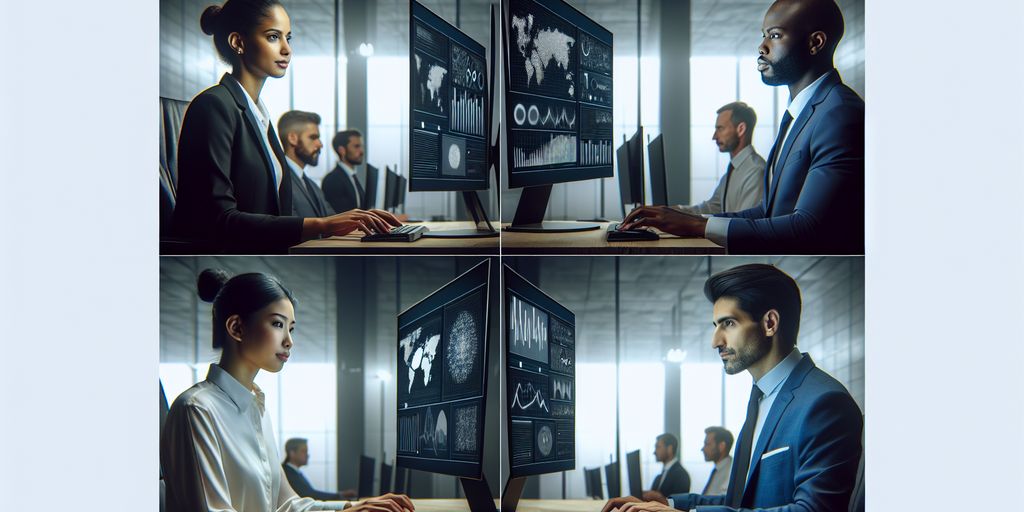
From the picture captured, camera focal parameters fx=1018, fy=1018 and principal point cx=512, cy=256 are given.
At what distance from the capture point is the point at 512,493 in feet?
13.0

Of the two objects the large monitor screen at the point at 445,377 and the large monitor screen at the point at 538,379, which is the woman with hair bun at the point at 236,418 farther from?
the large monitor screen at the point at 538,379

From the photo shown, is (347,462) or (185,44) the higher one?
(185,44)

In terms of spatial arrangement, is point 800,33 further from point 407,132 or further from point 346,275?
point 346,275

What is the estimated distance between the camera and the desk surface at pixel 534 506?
397 centimetres

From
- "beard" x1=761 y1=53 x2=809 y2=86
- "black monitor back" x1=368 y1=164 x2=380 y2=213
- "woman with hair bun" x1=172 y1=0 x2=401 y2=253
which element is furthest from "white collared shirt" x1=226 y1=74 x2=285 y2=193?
"beard" x1=761 y1=53 x2=809 y2=86

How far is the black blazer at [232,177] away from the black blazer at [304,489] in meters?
0.88

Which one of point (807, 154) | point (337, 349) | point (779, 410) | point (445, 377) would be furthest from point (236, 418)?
point (807, 154)

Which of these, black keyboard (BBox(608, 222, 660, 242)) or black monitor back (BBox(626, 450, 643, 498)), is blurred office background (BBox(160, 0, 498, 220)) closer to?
black keyboard (BBox(608, 222, 660, 242))

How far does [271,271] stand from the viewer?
12.9ft

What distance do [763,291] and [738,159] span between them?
1.69 ft

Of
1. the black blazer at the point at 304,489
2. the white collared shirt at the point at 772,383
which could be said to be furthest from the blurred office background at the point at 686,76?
the black blazer at the point at 304,489

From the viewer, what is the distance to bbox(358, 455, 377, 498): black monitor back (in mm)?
3986

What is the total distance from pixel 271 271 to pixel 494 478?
3.89 ft
